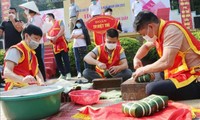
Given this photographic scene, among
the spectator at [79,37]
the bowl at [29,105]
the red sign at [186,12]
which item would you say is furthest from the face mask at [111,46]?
the red sign at [186,12]

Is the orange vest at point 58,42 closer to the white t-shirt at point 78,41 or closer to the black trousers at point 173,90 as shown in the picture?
the white t-shirt at point 78,41

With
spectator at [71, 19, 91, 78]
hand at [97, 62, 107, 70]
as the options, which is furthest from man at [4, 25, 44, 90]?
spectator at [71, 19, 91, 78]

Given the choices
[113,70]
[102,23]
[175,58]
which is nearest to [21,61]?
[113,70]

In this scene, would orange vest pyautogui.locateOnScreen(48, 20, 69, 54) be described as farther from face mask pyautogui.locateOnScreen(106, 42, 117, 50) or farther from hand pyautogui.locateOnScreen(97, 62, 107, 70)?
hand pyautogui.locateOnScreen(97, 62, 107, 70)

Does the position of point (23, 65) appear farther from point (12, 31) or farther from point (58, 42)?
point (58, 42)

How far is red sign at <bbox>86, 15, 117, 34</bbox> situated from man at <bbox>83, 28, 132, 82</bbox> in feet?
6.64

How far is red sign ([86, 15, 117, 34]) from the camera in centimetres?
652

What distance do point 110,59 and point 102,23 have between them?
2190mm

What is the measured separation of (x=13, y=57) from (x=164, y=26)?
5.31ft

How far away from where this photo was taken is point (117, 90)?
4145 mm

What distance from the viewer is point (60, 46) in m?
6.45

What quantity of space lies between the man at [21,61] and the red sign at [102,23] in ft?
10.7

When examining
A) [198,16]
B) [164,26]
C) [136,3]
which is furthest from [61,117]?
[198,16]

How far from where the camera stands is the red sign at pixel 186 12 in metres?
10.7
